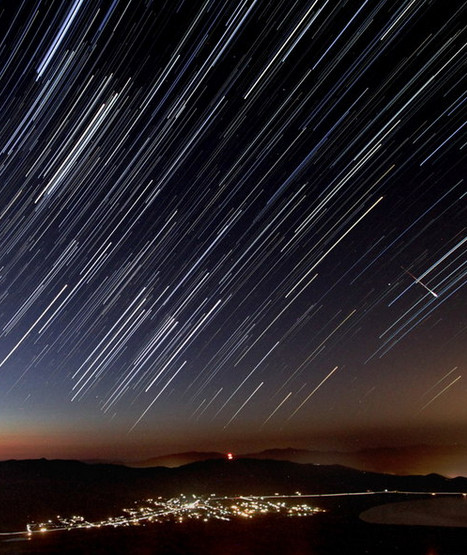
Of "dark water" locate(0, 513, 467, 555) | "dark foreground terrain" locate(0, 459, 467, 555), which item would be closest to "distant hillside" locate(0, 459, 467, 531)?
"dark foreground terrain" locate(0, 459, 467, 555)

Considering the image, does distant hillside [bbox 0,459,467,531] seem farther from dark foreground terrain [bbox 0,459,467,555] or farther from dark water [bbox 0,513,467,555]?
dark water [bbox 0,513,467,555]

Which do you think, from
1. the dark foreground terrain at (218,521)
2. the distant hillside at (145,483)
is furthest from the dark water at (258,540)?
the distant hillside at (145,483)

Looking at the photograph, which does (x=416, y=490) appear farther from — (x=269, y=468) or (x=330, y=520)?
(x=330, y=520)

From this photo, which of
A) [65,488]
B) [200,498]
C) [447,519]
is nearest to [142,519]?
[447,519]

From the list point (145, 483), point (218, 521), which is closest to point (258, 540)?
point (218, 521)

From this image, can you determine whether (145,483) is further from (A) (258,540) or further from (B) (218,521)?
(A) (258,540)

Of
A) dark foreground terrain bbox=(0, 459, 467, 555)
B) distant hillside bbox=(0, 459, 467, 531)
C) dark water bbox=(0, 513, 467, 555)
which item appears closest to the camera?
dark water bbox=(0, 513, 467, 555)

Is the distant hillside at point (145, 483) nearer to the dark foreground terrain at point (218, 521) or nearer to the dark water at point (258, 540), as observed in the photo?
the dark foreground terrain at point (218, 521)
